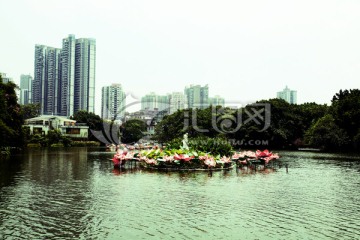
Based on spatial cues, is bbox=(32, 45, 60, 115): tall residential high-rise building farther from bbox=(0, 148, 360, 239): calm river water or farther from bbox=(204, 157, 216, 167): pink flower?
bbox=(0, 148, 360, 239): calm river water

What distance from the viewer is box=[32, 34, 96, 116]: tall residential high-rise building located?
346 ft

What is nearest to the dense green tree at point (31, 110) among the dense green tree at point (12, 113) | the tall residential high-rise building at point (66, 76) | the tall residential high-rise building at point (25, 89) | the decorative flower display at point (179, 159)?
the tall residential high-rise building at point (66, 76)

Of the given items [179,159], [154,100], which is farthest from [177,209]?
[154,100]

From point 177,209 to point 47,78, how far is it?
366ft

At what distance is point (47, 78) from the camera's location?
Result: 115 meters

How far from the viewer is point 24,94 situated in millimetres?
139625

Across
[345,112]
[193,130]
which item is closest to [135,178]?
[345,112]

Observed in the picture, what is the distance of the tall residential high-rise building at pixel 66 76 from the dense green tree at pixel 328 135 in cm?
6887

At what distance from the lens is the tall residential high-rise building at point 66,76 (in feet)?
346

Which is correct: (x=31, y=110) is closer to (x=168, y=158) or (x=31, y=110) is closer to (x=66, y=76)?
(x=66, y=76)

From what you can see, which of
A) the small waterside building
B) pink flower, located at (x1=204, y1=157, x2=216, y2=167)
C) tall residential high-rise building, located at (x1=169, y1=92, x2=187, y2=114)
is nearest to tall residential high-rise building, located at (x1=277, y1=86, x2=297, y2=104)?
tall residential high-rise building, located at (x1=169, y1=92, x2=187, y2=114)

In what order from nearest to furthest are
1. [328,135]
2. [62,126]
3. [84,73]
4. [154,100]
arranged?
1. [328,135]
2. [62,126]
3. [84,73]
4. [154,100]

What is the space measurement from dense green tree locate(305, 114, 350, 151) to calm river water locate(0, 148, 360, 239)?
36.2m

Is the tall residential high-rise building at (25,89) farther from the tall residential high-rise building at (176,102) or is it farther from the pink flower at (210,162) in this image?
the pink flower at (210,162)
